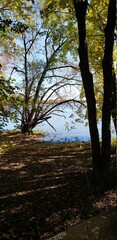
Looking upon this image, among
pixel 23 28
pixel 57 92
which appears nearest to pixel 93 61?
pixel 23 28

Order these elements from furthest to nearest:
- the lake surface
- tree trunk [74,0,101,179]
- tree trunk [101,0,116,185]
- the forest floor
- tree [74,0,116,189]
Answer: the lake surface, tree trunk [74,0,101,179], tree [74,0,116,189], tree trunk [101,0,116,185], the forest floor

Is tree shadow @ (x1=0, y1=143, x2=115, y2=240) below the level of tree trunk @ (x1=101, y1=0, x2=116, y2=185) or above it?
below

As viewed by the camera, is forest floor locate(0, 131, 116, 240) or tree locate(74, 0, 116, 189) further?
tree locate(74, 0, 116, 189)

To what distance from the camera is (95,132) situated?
452 cm

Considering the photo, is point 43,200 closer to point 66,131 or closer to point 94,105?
point 94,105

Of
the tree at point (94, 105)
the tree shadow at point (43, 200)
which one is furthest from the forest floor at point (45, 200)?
the tree at point (94, 105)

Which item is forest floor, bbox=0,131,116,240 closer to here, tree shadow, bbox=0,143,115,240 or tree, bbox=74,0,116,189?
tree shadow, bbox=0,143,115,240

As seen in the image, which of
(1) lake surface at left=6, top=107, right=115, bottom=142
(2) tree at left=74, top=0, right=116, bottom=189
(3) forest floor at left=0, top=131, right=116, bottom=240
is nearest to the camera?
(3) forest floor at left=0, top=131, right=116, bottom=240

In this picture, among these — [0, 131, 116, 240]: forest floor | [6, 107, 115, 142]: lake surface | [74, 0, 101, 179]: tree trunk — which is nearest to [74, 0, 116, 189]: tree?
[74, 0, 101, 179]: tree trunk

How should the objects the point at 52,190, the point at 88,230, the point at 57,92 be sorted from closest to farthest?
the point at 88,230
the point at 52,190
the point at 57,92

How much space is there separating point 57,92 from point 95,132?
1388cm

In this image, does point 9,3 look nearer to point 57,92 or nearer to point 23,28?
point 23,28

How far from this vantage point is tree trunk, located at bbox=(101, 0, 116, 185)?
4246 mm

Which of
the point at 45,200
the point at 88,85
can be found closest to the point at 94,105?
the point at 88,85
